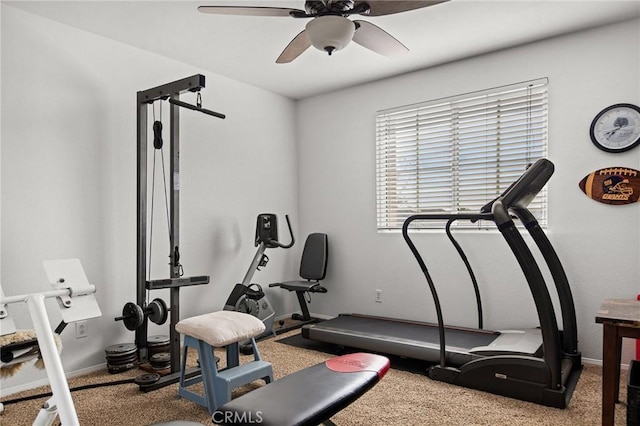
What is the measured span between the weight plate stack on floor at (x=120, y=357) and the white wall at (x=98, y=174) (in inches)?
7.8

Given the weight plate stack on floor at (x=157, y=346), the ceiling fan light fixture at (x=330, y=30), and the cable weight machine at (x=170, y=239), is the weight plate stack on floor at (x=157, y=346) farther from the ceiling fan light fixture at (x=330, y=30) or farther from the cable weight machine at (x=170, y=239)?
the ceiling fan light fixture at (x=330, y=30)

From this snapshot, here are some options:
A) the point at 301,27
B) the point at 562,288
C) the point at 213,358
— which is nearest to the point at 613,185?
the point at 562,288

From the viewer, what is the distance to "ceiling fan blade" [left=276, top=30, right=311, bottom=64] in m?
2.48

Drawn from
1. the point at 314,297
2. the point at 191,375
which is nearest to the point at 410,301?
the point at 314,297

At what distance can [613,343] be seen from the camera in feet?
6.34

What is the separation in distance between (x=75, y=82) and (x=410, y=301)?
346 cm

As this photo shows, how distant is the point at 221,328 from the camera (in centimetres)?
236

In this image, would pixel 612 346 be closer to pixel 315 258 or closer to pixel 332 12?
pixel 332 12

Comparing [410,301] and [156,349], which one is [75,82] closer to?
[156,349]

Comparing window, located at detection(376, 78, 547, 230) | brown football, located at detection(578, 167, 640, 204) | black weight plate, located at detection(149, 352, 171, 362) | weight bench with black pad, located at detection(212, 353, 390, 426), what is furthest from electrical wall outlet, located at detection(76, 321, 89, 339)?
brown football, located at detection(578, 167, 640, 204)

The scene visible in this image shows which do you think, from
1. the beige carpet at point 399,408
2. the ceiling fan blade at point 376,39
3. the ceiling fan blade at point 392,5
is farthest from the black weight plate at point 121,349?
the ceiling fan blade at point 392,5

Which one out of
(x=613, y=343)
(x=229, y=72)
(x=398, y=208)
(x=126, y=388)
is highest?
(x=229, y=72)

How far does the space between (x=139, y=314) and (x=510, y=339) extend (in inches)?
104

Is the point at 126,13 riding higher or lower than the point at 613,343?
higher
